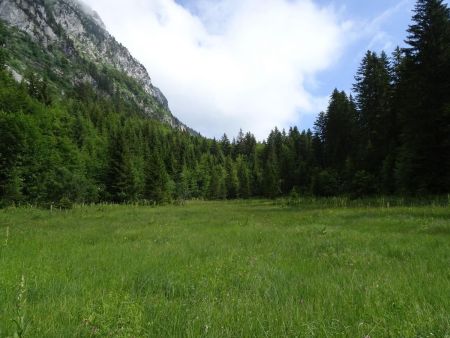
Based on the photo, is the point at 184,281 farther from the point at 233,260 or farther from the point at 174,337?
the point at 174,337

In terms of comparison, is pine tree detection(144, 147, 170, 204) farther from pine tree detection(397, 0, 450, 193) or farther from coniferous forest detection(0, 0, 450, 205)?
pine tree detection(397, 0, 450, 193)

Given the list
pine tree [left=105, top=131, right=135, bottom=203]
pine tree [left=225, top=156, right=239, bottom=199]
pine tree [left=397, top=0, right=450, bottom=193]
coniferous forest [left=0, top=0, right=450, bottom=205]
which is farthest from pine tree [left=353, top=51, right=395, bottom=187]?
pine tree [left=225, top=156, right=239, bottom=199]

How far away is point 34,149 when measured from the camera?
47.8 m

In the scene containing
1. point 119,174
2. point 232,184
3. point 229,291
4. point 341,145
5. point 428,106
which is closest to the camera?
point 229,291

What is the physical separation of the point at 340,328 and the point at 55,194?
5260 centimetres

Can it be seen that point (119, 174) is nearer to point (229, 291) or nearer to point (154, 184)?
point (154, 184)

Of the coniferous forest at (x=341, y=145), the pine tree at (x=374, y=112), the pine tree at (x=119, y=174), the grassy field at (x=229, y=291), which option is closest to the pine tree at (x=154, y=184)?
the coniferous forest at (x=341, y=145)

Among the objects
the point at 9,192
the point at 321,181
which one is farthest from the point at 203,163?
the point at 9,192

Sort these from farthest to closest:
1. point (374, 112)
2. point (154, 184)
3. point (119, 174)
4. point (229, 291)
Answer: point (154, 184) < point (119, 174) < point (374, 112) < point (229, 291)

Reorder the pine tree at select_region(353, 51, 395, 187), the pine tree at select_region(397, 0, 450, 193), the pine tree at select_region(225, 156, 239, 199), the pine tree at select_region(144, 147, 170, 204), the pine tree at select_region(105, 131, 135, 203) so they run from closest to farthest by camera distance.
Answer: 1. the pine tree at select_region(397, 0, 450, 193)
2. the pine tree at select_region(353, 51, 395, 187)
3. the pine tree at select_region(105, 131, 135, 203)
4. the pine tree at select_region(144, 147, 170, 204)
5. the pine tree at select_region(225, 156, 239, 199)

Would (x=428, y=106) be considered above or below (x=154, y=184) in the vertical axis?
above

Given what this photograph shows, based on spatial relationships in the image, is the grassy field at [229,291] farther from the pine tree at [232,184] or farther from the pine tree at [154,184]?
the pine tree at [232,184]

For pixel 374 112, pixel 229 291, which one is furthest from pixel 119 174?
pixel 229 291

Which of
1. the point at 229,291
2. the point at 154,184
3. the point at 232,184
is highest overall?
the point at 232,184
